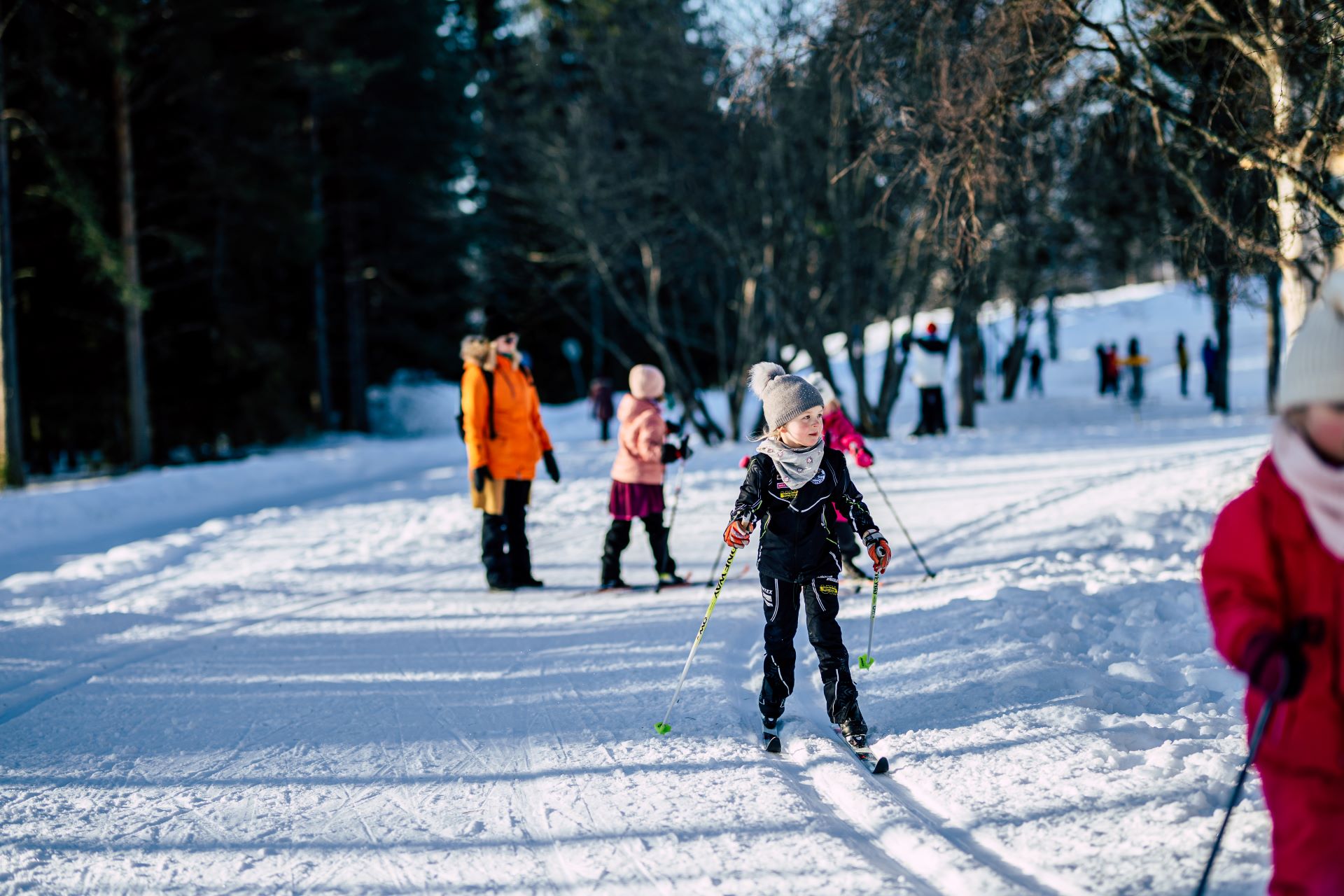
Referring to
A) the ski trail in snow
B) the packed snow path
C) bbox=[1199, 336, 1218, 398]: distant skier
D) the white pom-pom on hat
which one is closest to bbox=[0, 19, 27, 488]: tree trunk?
the packed snow path

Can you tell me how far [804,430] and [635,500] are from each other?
3717 millimetres

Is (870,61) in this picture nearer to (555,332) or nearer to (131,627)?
(131,627)

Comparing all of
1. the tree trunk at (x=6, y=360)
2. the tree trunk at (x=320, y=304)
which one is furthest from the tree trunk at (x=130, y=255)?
the tree trunk at (x=320, y=304)

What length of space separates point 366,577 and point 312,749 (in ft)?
15.9

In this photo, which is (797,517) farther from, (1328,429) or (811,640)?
(1328,429)

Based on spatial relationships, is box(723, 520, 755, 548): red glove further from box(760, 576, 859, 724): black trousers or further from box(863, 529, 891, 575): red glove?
box(863, 529, 891, 575): red glove

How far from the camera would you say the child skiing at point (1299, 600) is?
246 cm

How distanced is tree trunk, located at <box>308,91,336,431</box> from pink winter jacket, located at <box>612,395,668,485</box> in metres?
23.7

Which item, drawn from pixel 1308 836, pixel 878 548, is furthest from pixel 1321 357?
pixel 878 548

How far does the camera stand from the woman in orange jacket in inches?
332

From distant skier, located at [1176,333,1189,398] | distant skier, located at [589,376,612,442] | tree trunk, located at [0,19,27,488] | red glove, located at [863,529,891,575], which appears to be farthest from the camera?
distant skier, located at [1176,333,1189,398]

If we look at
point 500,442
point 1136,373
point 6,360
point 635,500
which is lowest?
point 635,500

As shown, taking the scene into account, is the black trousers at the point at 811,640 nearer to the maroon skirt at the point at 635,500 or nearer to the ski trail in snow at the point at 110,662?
→ the maroon skirt at the point at 635,500

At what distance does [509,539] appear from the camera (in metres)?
8.73
